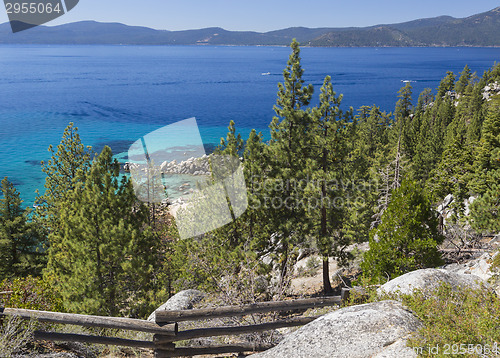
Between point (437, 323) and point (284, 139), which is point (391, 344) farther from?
point (284, 139)

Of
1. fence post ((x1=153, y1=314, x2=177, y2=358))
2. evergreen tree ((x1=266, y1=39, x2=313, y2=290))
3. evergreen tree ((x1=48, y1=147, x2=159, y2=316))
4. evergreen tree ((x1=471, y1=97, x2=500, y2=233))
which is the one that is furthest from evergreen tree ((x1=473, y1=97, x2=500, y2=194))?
fence post ((x1=153, y1=314, x2=177, y2=358))

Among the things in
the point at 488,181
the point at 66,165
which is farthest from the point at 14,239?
the point at 488,181

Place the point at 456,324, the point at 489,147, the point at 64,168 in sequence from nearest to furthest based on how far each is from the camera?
the point at 456,324 < the point at 489,147 < the point at 64,168

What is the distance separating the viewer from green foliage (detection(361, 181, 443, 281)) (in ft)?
37.9

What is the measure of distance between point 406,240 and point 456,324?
245 inches

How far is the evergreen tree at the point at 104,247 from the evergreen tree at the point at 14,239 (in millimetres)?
9357

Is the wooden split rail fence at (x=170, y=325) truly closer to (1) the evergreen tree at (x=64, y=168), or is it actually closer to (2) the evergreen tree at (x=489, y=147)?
(1) the evergreen tree at (x=64, y=168)

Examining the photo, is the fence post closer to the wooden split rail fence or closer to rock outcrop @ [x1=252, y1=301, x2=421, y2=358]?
the wooden split rail fence

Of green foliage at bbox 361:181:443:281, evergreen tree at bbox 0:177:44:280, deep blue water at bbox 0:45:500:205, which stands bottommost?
evergreen tree at bbox 0:177:44:280

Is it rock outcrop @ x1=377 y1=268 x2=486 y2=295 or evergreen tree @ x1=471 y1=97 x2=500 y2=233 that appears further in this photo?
evergreen tree @ x1=471 y1=97 x2=500 y2=233

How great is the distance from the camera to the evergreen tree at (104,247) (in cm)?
1619

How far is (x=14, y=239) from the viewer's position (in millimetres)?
24656

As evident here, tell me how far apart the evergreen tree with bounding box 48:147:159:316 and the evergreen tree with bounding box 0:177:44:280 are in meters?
9.36

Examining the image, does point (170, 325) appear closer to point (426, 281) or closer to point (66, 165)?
point (426, 281)
